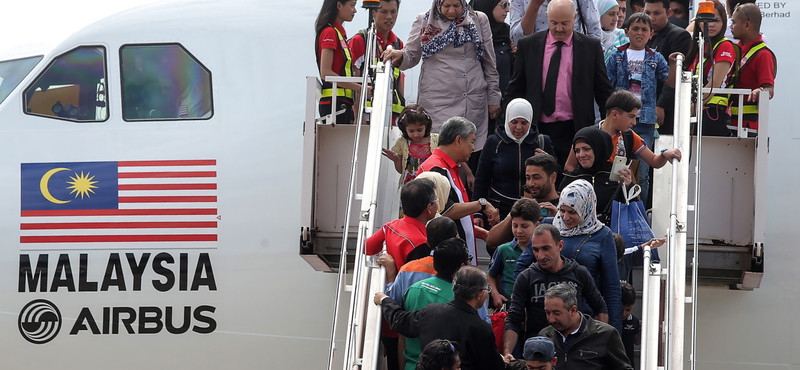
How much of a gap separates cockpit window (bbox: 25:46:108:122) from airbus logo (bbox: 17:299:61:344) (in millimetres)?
1589

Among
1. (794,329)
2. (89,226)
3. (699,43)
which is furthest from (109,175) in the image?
(794,329)

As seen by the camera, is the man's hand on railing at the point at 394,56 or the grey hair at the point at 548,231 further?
the man's hand on railing at the point at 394,56

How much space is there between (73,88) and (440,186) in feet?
12.7

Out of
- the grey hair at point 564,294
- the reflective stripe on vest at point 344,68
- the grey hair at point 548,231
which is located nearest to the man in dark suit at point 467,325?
the grey hair at point 564,294

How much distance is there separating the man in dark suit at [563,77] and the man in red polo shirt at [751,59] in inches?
54.3

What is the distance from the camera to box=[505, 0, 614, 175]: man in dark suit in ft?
21.1

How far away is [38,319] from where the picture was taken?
7.27 meters

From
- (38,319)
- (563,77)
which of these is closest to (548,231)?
(563,77)

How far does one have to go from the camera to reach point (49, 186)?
720 cm

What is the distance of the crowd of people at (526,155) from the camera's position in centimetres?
431

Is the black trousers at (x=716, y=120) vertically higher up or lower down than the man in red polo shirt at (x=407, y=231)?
higher up

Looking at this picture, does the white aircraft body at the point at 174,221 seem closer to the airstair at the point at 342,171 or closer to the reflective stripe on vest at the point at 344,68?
the reflective stripe on vest at the point at 344,68

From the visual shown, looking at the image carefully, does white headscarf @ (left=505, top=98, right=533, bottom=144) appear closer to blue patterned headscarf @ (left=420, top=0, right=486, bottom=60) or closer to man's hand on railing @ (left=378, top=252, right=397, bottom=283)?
blue patterned headscarf @ (left=420, top=0, right=486, bottom=60)

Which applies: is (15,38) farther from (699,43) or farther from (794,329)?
(794,329)
